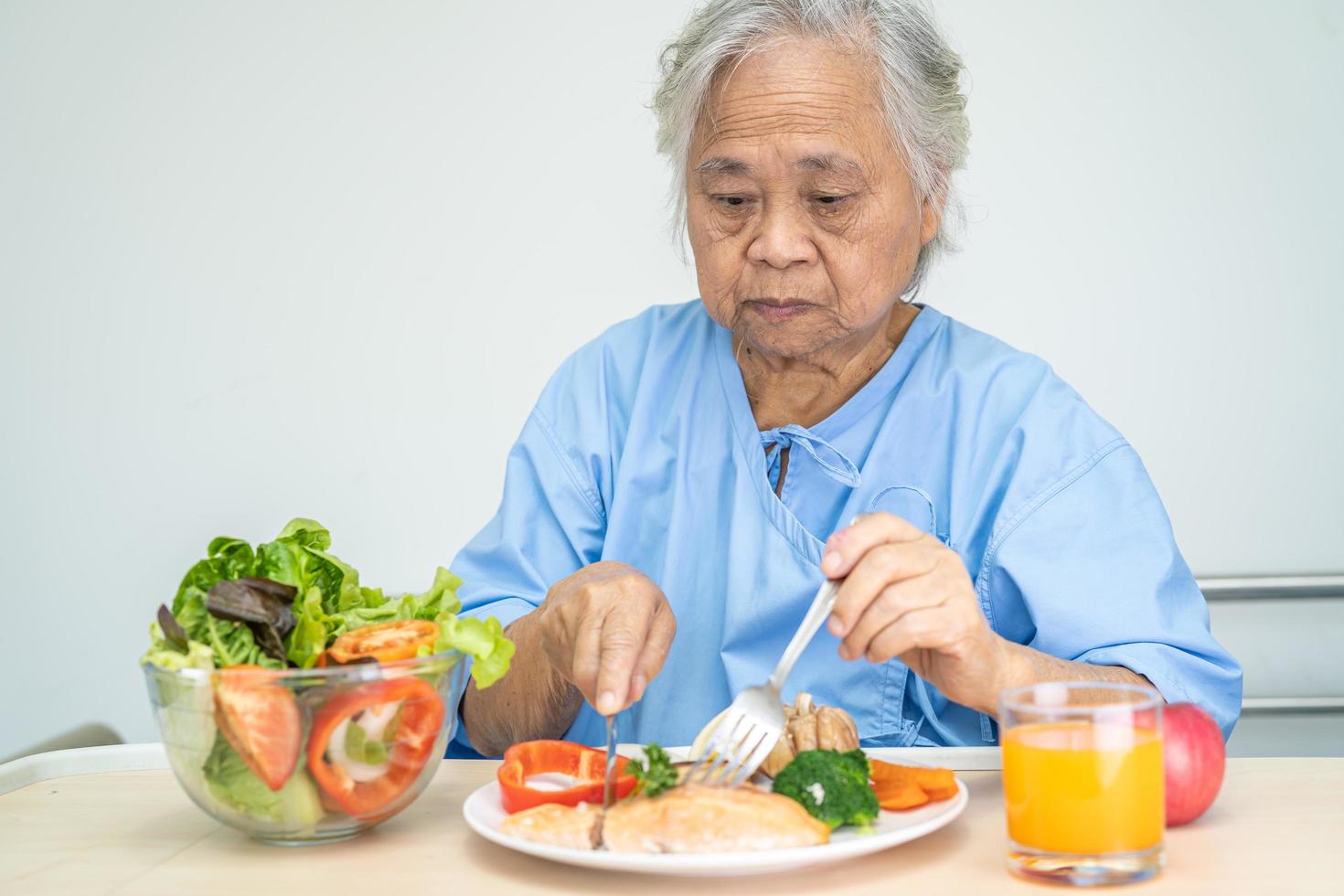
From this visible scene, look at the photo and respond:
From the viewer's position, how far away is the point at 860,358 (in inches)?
Result: 70.3

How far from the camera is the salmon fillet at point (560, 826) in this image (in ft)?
3.32

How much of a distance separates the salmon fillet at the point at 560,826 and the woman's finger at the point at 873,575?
0.86 ft

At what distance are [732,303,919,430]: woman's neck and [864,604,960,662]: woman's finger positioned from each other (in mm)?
634

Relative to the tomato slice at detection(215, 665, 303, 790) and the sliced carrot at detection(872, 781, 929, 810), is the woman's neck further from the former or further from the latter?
the tomato slice at detection(215, 665, 303, 790)

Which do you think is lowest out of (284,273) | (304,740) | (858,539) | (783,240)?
(304,740)

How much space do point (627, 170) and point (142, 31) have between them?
1.15 metres

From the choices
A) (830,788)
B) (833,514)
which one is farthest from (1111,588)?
(830,788)

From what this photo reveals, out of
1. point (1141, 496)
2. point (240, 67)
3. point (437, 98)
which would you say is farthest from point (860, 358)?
point (240, 67)

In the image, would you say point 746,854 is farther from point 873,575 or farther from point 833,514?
point 833,514

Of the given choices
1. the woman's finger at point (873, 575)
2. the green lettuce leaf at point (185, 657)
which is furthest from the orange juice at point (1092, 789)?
the green lettuce leaf at point (185, 657)

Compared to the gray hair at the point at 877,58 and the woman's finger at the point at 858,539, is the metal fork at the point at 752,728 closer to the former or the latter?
the woman's finger at the point at 858,539

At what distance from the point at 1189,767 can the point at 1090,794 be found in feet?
0.61

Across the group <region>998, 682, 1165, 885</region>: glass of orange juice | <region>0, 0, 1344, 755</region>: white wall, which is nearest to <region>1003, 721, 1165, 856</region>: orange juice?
<region>998, 682, 1165, 885</region>: glass of orange juice

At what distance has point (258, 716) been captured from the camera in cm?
99
